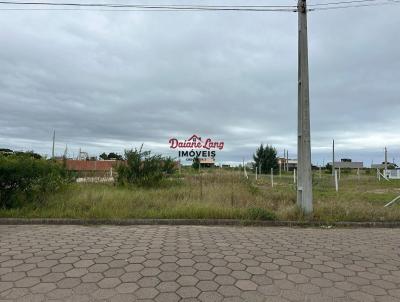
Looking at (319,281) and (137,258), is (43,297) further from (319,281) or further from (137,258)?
(319,281)

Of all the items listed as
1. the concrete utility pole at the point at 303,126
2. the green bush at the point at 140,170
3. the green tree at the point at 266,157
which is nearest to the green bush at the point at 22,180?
the green bush at the point at 140,170

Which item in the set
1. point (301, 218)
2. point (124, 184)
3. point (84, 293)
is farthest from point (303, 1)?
point (124, 184)

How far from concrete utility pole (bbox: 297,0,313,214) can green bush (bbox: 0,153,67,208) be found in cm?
656

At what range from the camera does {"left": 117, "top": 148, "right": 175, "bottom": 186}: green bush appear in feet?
46.5

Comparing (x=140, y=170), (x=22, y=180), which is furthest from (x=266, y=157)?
(x=22, y=180)

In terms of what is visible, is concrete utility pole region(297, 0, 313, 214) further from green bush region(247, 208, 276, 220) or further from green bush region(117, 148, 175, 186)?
green bush region(117, 148, 175, 186)

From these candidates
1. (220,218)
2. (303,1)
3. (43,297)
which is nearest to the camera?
(43,297)

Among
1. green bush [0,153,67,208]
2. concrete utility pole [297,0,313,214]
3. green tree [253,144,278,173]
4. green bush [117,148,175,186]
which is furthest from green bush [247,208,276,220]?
green tree [253,144,278,173]

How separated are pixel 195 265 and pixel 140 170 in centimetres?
1005

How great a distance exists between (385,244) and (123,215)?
536 centimetres

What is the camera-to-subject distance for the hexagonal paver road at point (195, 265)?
12.2 ft

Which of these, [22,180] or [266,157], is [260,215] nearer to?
[22,180]

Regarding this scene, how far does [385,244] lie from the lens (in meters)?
6.09

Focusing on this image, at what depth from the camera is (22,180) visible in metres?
8.48
